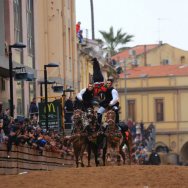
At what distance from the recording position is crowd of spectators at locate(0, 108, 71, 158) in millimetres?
29844

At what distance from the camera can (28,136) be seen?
32.5 metres

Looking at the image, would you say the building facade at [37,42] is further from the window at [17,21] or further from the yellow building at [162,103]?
the yellow building at [162,103]

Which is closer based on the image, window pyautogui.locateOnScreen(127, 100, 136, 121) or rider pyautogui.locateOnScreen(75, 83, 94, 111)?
rider pyautogui.locateOnScreen(75, 83, 94, 111)

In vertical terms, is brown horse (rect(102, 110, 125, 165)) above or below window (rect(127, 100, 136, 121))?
below

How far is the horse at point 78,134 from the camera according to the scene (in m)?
29.4

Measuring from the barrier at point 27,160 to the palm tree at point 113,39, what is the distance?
66337 millimetres

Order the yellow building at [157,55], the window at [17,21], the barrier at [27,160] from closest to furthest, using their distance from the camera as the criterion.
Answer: the barrier at [27,160] → the window at [17,21] → the yellow building at [157,55]

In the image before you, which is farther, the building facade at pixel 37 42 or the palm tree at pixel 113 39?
the palm tree at pixel 113 39

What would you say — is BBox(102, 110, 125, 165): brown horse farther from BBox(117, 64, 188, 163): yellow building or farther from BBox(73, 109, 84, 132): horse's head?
BBox(117, 64, 188, 163): yellow building

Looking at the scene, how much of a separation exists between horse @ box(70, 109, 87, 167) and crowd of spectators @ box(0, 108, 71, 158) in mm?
1671

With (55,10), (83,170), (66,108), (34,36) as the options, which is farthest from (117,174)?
(55,10)

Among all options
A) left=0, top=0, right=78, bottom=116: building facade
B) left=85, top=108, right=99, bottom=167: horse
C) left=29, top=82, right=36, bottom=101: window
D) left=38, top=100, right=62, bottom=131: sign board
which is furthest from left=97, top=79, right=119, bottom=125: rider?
left=29, top=82, right=36, bottom=101: window

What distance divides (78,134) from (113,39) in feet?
256

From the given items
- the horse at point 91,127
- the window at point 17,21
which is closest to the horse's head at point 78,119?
the horse at point 91,127
